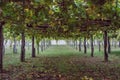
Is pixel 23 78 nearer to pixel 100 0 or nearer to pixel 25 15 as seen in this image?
pixel 25 15

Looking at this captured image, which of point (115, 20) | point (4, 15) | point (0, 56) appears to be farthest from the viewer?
point (0, 56)

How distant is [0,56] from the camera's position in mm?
17391

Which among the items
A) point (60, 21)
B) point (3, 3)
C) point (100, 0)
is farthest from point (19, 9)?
point (100, 0)

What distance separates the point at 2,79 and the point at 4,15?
9.96 feet

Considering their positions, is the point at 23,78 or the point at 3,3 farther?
the point at 23,78

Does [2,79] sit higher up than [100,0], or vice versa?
[100,0]

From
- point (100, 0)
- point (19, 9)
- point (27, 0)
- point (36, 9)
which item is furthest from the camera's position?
point (19, 9)

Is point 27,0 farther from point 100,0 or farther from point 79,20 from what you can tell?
point 79,20

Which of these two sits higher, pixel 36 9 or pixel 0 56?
pixel 36 9

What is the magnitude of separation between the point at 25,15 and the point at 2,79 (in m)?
3.23

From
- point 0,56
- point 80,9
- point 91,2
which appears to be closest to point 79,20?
point 80,9

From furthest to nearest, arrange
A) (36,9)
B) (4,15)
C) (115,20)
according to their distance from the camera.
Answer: (115,20)
(4,15)
(36,9)

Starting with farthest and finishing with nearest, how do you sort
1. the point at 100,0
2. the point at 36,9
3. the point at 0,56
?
the point at 0,56 → the point at 36,9 → the point at 100,0

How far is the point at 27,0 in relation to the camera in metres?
9.72
